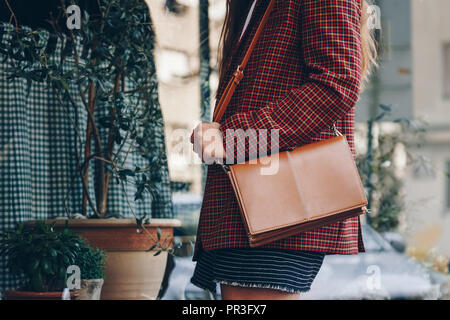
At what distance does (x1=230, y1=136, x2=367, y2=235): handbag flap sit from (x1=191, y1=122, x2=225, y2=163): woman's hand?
0.05 m

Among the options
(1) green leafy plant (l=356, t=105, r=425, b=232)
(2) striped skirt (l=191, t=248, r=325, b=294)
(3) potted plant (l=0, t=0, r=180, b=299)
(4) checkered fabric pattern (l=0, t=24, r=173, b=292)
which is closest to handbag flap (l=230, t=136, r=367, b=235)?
(2) striped skirt (l=191, t=248, r=325, b=294)

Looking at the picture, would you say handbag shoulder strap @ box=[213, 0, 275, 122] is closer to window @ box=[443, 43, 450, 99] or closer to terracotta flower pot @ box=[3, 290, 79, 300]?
terracotta flower pot @ box=[3, 290, 79, 300]

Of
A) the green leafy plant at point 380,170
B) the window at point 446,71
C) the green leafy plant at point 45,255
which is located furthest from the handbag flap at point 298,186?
the window at point 446,71

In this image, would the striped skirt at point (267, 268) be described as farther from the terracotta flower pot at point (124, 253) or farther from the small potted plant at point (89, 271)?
the terracotta flower pot at point (124, 253)

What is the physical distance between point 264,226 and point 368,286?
2.21 m

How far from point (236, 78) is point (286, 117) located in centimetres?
18

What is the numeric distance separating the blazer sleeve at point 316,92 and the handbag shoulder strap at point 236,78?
0.28 ft

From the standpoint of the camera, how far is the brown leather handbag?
1429mm

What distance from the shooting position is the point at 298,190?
146 cm

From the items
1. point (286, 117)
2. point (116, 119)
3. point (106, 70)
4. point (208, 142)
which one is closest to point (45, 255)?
point (116, 119)

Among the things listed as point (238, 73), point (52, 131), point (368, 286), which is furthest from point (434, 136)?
point (238, 73)

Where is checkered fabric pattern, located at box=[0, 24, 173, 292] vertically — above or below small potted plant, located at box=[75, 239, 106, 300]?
above
